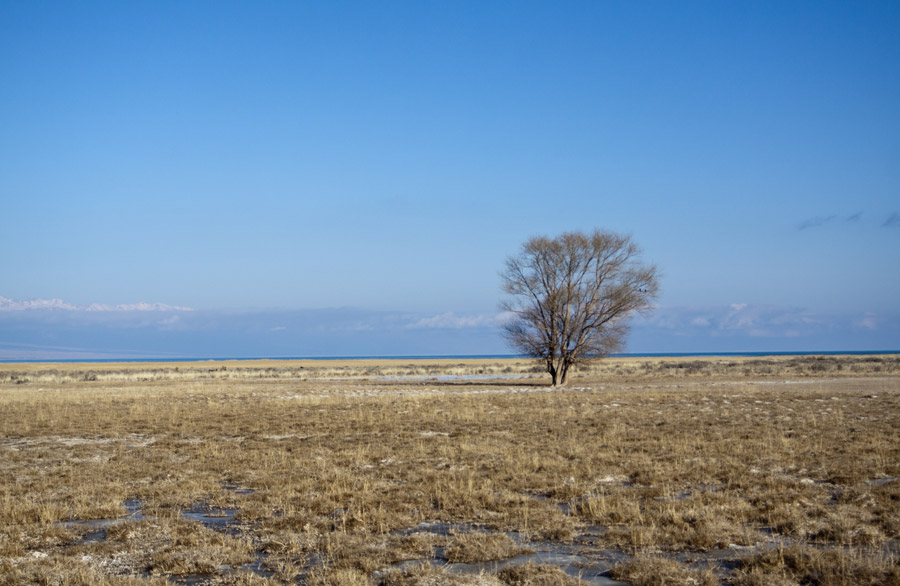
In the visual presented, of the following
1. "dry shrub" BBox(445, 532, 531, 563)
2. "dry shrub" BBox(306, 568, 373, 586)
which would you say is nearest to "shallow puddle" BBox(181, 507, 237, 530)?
"dry shrub" BBox(306, 568, 373, 586)

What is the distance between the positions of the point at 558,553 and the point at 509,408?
770 inches

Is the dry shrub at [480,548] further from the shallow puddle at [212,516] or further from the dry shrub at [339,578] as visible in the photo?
the shallow puddle at [212,516]

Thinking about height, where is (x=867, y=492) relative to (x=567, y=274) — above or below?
below

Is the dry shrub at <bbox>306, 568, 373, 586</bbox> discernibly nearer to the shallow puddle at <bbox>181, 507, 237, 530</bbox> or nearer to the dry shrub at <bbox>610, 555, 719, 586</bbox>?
the dry shrub at <bbox>610, 555, 719, 586</bbox>

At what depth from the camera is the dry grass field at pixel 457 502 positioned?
7.38 m

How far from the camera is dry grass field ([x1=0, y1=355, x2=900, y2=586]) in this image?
738cm

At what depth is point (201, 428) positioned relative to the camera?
21344mm

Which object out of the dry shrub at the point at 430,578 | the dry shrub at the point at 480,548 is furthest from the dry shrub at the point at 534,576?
the dry shrub at the point at 480,548

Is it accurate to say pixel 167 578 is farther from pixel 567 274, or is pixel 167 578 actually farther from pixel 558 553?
pixel 567 274

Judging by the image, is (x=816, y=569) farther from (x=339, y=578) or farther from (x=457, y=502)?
(x=457, y=502)

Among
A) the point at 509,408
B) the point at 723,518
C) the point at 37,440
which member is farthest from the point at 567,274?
the point at 723,518

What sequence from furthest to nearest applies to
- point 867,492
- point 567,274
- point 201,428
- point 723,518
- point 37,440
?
point 567,274 < point 201,428 < point 37,440 < point 867,492 < point 723,518

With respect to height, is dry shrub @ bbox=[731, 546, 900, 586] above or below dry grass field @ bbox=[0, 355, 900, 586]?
above

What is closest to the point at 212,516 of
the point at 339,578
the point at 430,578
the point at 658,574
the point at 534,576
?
the point at 339,578
